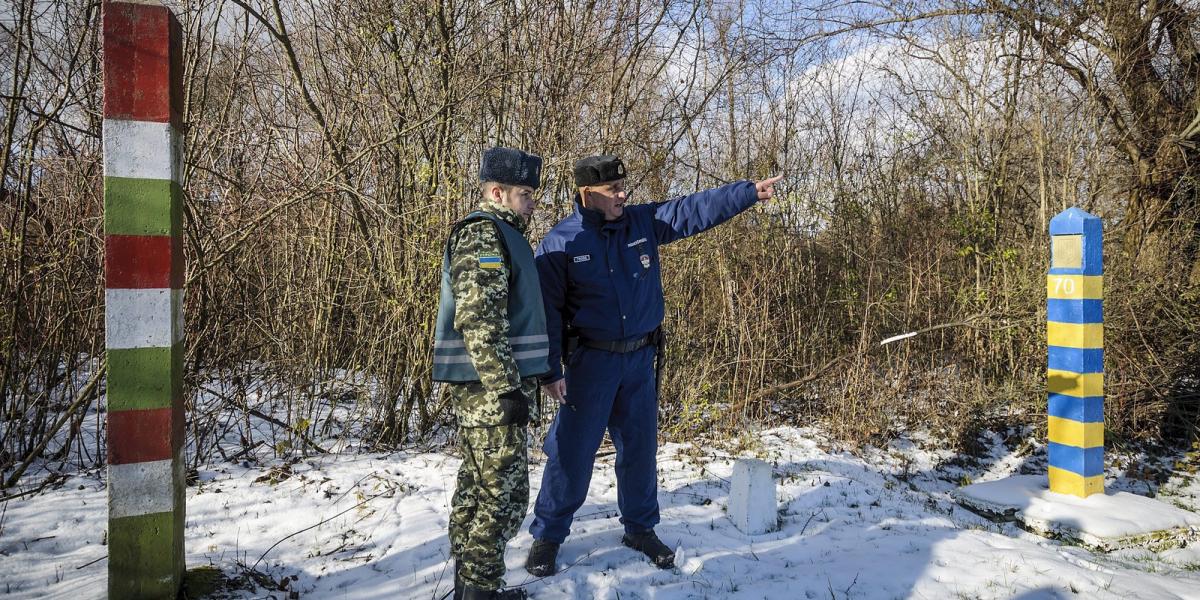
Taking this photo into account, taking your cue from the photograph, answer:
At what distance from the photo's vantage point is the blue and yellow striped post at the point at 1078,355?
15.8 feet

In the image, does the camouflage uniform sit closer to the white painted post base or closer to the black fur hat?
the black fur hat

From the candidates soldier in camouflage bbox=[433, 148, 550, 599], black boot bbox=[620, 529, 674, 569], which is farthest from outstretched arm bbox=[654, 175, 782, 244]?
black boot bbox=[620, 529, 674, 569]

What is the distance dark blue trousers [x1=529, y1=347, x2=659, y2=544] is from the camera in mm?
3494

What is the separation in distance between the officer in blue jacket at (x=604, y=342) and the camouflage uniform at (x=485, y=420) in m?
0.56

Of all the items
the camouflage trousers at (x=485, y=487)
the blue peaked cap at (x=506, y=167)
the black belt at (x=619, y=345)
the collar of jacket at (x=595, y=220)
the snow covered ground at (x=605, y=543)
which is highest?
the blue peaked cap at (x=506, y=167)

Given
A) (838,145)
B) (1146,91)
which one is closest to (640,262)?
(838,145)

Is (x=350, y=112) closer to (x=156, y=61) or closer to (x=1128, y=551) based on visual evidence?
(x=156, y=61)

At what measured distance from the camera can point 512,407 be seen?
9.04ft

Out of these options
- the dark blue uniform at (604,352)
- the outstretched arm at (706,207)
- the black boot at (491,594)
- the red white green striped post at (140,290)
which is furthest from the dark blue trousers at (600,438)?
the red white green striped post at (140,290)

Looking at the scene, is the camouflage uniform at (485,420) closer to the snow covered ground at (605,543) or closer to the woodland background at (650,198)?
the snow covered ground at (605,543)

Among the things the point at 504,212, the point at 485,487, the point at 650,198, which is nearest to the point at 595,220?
the point at 504,212

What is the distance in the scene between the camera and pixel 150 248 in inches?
103

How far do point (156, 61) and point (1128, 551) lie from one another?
5548 millimetres

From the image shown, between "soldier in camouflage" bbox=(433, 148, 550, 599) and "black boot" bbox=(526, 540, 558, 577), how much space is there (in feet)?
1.06
